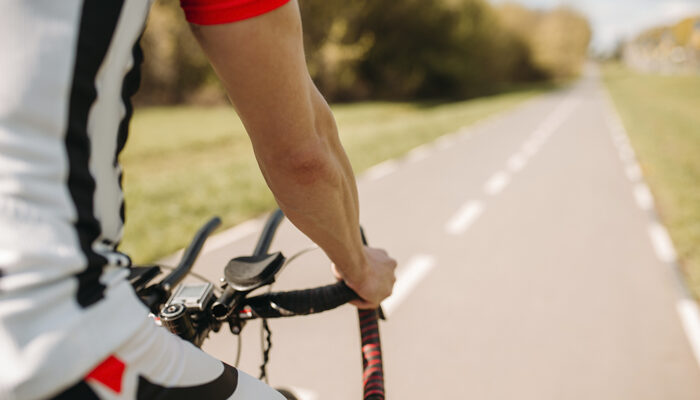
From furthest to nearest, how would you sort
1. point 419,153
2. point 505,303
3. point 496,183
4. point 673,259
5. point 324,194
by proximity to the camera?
point 419,153, point 496,183, point 673,259, point 505,303, point 324,194

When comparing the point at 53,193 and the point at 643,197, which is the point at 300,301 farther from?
→ the point at 643,197

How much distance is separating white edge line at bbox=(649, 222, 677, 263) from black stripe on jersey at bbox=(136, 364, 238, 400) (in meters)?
4.44

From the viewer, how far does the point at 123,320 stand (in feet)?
1.99

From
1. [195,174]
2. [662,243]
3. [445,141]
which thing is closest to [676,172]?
[662,243]

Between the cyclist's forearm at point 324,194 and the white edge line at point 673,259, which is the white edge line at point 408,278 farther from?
the cyclist's forearm at point 324,194

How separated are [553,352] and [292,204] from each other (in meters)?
2.49

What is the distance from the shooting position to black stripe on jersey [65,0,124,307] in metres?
0.56

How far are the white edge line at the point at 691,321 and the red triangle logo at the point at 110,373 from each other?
10.5 ft

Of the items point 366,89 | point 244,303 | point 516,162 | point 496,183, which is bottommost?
point 366,89

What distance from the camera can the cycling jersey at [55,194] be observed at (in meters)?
0.52

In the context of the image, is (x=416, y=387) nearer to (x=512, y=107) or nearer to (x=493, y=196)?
(x=493, y=196)

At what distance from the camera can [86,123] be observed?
59cm

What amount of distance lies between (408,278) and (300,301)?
2829 millimetres

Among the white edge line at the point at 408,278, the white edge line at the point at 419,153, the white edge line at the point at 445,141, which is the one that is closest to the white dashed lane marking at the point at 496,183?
the white edge line at the point at 419,153
